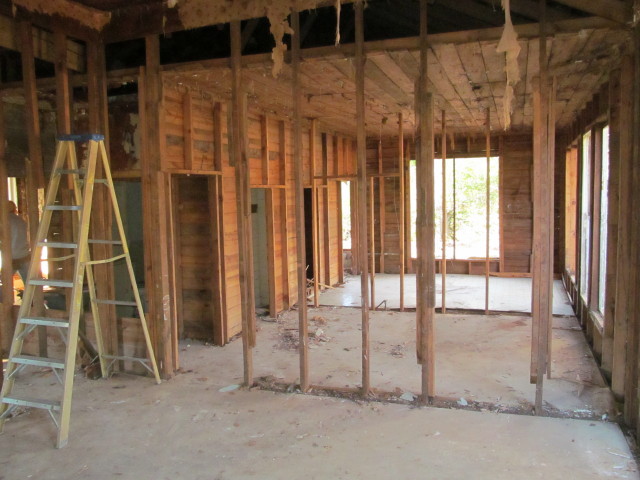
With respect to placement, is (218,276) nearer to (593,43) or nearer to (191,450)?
(191,450)

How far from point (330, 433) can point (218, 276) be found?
2.54 meters

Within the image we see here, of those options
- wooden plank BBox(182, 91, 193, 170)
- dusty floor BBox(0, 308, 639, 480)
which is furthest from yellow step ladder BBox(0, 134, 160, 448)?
wooden plank BBox(182, 91, 193, 170)

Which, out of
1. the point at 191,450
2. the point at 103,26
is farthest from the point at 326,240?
the point at 191,450

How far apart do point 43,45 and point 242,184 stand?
2.18m

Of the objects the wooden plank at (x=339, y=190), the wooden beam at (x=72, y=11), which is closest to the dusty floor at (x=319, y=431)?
the wooden beam at (x=72, y=11)

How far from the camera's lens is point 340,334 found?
5832mm

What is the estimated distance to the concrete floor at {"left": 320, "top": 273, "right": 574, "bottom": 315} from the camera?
706 centimetres

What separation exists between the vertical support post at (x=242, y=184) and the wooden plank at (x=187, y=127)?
1.07 meters

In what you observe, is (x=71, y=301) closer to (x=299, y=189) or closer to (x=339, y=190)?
(x=299, y=189)

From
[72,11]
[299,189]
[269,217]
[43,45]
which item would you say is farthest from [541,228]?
[43,45]

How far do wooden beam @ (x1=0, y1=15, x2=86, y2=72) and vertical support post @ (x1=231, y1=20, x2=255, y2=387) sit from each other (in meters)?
1.50

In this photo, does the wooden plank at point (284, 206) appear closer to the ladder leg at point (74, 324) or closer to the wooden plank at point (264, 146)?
the wooden plank at point (264, 146)

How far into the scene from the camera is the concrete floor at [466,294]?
7.06 m

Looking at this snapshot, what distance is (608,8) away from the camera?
10.4 feet
